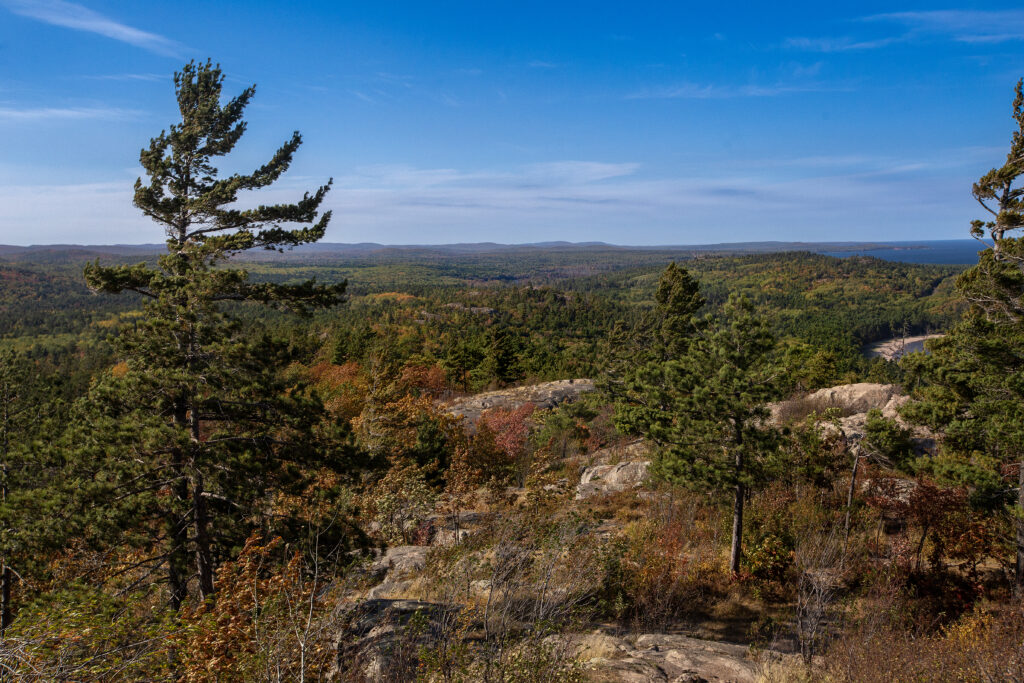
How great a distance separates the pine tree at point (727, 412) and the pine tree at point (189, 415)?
26.7ft

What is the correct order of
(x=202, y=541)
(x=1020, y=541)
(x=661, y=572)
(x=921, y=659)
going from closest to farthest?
(x=921, y=659)
(x=202, y=541)
(x=1020, y=541)
(x=661, y=572)

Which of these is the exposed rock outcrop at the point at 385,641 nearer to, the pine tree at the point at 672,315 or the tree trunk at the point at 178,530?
the tree trunk at the point at 178,530

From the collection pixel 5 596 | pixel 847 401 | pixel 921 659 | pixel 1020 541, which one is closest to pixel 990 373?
pixel 1020 541

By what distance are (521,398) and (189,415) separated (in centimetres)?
3199

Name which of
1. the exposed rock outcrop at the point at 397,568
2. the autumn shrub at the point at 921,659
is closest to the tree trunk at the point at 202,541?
the exposed rock outcrop at the point at 397,568

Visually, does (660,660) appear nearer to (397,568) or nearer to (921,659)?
(921,659)

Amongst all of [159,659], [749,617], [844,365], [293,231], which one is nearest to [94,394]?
[293,231]

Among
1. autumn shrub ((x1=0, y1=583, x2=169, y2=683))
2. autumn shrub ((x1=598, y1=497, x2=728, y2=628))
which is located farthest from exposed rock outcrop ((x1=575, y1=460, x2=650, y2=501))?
autumn shrub ((x1=0, y1=583, x2=169, y2=683))

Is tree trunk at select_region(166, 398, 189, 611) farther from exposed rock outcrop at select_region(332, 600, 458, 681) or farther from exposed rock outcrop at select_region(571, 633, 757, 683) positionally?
exposed rock outcrop at select_region(571, 633, 757, 683)

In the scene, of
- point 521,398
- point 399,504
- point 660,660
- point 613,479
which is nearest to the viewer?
point 660,660

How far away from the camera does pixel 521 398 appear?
40.5 m

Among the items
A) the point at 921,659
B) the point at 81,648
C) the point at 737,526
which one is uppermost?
the point at 81,648

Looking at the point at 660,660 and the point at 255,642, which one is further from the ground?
the point at 255,642

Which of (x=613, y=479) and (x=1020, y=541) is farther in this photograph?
(x=613, y=479)
